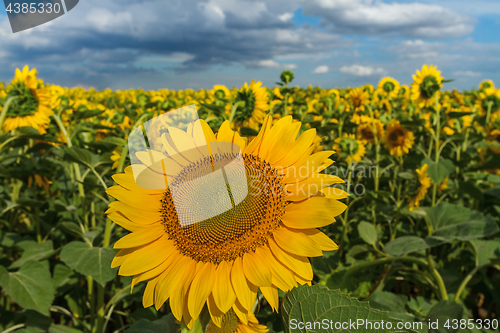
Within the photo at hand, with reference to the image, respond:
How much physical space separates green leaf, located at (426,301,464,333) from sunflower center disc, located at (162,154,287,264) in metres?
1.23

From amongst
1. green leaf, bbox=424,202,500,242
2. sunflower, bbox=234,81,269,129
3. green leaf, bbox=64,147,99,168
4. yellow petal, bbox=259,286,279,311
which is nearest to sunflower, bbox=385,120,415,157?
green leaf, bbox=424,202,500,242

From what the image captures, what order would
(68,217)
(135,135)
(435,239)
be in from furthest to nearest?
(68,217)
(435,239)
(135,135)

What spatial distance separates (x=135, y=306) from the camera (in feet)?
8.72

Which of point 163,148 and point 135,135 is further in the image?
point 135,135

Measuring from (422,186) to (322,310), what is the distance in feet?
8.67

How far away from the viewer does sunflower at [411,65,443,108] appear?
11.3 feet

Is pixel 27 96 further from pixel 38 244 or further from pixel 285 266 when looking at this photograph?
pixel 285 266

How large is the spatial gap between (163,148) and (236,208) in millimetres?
286

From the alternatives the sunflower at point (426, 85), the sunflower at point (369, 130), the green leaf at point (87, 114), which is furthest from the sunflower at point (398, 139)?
the green leaf at point (87, 114)

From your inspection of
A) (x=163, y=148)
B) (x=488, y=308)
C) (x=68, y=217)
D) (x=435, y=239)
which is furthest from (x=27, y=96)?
(x=488, y=308)

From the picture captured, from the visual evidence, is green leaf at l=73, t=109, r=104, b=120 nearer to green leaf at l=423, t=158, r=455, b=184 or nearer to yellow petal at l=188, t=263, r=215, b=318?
yellow petal at l=188, t=263, r=215, b=318

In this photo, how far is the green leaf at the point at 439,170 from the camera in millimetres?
2847

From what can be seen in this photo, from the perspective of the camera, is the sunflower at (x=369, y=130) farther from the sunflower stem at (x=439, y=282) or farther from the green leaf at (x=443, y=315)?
the green leaf at (x=443, y=315)

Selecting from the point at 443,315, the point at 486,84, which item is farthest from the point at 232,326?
the point at 486,84
